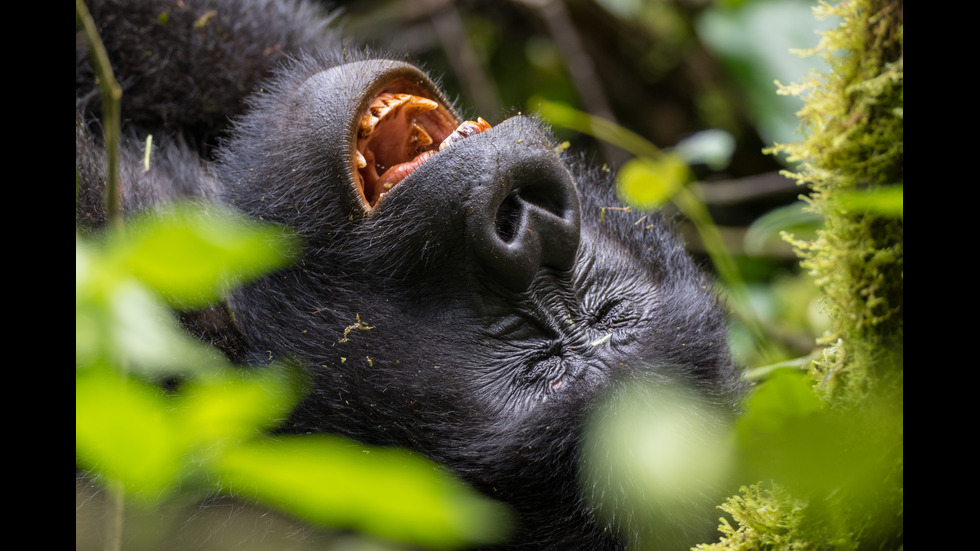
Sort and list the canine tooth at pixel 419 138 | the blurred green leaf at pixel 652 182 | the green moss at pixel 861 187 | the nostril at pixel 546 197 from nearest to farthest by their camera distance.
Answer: the green moss at pixel 861 187
the nostril at pixel 546 197
the canine tooth at pixel 419 138
the blurred green leaf at pixel 652 182

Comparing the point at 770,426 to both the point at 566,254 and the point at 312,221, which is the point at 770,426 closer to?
the point at 566,254

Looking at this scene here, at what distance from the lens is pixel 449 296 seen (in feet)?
5.12

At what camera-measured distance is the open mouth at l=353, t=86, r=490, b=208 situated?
1.58m

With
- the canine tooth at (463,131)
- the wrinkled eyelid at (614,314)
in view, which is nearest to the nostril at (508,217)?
the canine tooth at (463,131)

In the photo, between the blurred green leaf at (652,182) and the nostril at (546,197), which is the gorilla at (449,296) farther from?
the blurred green leaf at (652,182)

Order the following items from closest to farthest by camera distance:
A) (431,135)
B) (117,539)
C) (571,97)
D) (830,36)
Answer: (117,539), (830,36), (431,135), (571,97)

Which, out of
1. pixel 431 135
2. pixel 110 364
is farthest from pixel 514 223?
pixel 110 364

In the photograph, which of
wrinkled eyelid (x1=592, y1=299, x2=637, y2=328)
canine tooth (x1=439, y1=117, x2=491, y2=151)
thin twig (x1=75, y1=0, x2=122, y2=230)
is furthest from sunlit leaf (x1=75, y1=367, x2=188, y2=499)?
wrinkled eyelid (x1=592, y1=299, x2=637, y2=328)

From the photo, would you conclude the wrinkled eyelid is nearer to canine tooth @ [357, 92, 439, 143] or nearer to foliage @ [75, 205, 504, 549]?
canine tooth @ [357, 92, 439, 143]

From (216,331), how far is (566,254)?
78 cm

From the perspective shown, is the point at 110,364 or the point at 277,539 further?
the point at 277,539

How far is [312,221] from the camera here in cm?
159

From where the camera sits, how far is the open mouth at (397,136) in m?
1.58

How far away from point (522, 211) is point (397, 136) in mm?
343
